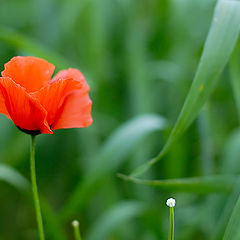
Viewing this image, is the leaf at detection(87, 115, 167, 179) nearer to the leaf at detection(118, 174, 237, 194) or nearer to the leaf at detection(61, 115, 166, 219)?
the leaf at detection(61, 115, 166, 219)

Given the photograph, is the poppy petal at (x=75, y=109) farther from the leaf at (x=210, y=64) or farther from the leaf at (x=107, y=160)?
the leaf at (x=107, y=160)

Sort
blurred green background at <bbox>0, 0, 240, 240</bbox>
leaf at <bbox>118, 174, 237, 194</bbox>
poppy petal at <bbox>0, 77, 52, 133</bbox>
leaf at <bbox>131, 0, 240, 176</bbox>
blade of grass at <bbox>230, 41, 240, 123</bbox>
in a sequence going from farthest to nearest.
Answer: blurred green background at <bbox>0, 0, 240, 240</bbox>
blade of grass at <bbox>230, 41, 240, 123</bbox>
leaf at <bbox>118, 174, 237, 194</bbox>
leaf at <bbox>131, 0, 240, 176</bbox>
poppy petal at <bbox>0, 77, 52, 133</bbox>

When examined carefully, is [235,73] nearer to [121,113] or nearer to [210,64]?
[210,64]

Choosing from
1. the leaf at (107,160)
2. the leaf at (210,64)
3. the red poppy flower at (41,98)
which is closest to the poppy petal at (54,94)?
the red poppy flower at (41,98)

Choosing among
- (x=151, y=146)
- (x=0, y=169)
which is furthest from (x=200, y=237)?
(x=0, y=169)

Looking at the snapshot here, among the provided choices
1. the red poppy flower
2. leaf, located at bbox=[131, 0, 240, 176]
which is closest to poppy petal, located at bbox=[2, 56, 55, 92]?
the red poppy flower

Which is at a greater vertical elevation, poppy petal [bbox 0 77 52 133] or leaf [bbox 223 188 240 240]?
poppy petal [bbox 0 77 52 133]

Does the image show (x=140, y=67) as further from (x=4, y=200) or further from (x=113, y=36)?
(x=4, y=200)

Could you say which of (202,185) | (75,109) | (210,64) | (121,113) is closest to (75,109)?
(75,109)
